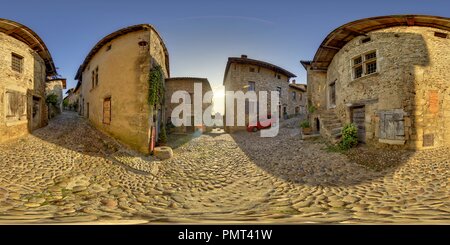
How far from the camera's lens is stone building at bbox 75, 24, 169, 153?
28.2 feet

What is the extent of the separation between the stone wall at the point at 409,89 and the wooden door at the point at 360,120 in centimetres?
45

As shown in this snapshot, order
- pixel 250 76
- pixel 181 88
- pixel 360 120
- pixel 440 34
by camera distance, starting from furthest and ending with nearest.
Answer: pixel 250 76 → pixel 181 88 → pixel 360 120 → pixel 440 34

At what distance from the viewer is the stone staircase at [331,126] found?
32.8ft

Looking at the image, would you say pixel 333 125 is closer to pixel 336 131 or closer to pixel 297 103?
pixel 336 131

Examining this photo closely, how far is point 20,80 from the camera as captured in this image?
9.17 m

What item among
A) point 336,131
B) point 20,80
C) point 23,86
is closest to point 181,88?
point 23,86

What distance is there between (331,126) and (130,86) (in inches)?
428

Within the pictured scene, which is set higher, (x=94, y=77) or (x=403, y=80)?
(x=94, y=77)

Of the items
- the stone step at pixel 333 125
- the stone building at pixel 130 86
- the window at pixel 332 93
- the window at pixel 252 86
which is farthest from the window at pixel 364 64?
the stone building at pixel 130 86

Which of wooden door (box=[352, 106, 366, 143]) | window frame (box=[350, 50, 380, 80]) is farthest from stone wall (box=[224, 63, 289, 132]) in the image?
window frame (box=[350, 50, 380, 80])

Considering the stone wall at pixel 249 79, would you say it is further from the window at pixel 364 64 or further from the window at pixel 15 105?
the window at pixel 15 105

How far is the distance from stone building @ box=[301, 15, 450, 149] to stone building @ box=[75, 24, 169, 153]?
9339 millimetres
